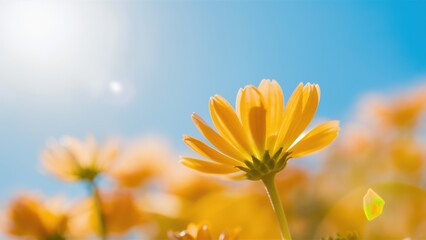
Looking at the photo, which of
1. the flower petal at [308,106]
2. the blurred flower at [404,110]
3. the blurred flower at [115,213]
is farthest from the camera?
the blurred flower at [404,110]

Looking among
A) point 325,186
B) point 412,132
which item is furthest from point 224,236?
point 412,132

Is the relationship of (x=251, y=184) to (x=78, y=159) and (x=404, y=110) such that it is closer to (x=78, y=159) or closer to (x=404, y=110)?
(x=78, y=159)

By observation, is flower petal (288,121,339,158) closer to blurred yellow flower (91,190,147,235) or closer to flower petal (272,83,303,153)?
flower petal (272,83,303,153)

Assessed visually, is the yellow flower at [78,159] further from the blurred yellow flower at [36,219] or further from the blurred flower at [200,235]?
the blurred flower at [200,235]

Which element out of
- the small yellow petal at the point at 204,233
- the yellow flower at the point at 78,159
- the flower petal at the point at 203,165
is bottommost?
the small yellow petal at the point at 204,233

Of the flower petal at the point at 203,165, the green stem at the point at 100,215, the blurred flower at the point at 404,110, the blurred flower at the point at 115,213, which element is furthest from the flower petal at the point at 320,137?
the blurred flower at the point at 404,110

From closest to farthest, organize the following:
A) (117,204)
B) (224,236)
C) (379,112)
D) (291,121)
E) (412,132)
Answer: (224,236)
(291,121)
(117,204)
(412,132)
(379,112)

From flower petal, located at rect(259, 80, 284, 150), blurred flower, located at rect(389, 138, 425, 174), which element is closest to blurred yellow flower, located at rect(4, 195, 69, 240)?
flower petal, located at rect(259, 80, 284, 150)

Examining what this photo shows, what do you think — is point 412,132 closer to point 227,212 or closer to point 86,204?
point 227,212
